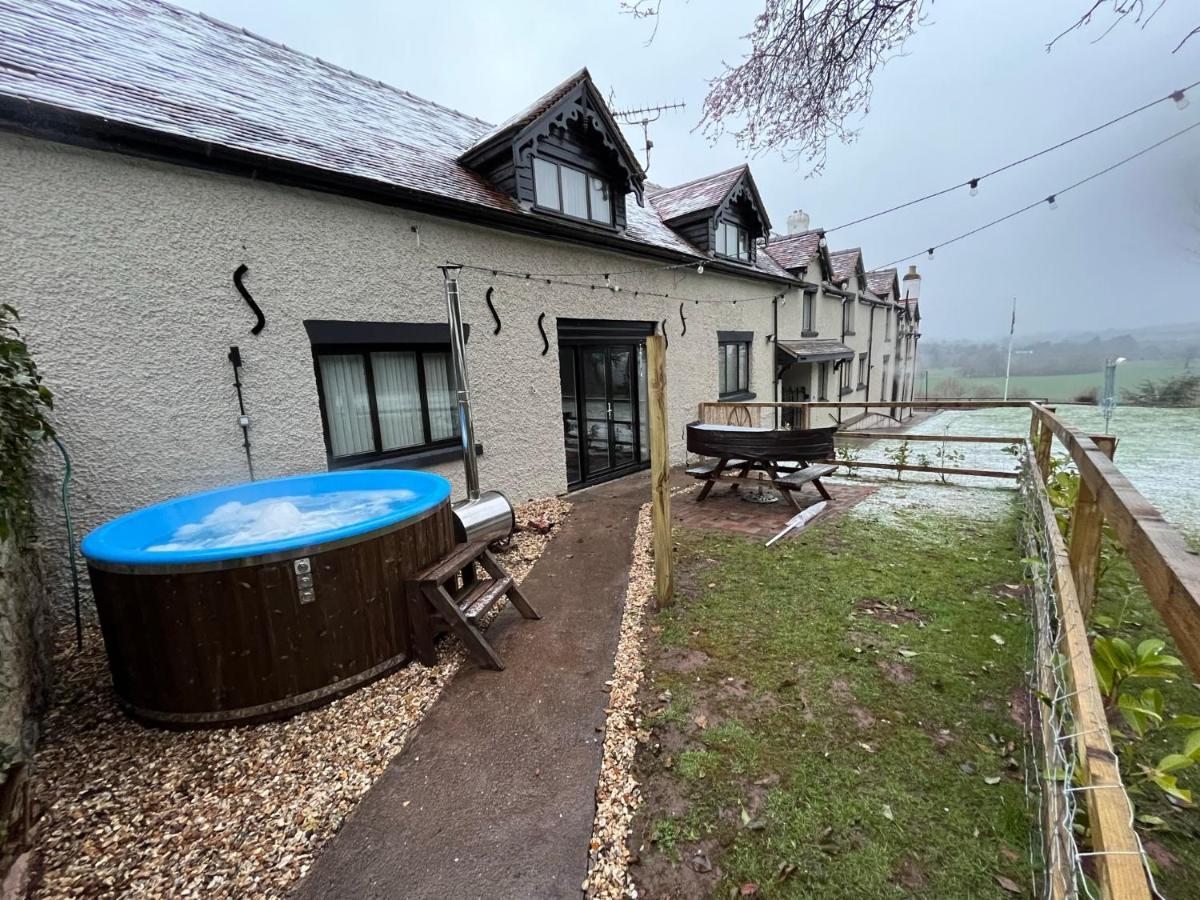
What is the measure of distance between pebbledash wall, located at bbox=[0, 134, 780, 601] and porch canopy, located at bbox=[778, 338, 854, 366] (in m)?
9.41

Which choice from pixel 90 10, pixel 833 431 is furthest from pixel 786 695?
pixel 90 10

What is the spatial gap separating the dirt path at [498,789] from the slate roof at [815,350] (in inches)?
443

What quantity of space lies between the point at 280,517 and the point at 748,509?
5.28 m

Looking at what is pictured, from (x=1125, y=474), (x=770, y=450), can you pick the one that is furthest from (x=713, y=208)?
(x=1125, y=474)

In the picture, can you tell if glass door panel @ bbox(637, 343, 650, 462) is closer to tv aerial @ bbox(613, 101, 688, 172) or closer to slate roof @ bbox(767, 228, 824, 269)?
tv aerial @ bbox(613, 101, 688, 172)

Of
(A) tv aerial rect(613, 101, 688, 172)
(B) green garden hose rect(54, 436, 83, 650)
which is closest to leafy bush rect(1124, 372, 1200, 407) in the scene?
(A) tv aerial rect(613, 101, 688, 172)

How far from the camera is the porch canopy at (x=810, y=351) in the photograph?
42.9 ft

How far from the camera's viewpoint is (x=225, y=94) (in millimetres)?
5121

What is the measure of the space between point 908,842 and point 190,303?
5.91 m

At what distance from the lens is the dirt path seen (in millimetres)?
1929

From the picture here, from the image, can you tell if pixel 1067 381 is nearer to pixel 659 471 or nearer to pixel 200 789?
pixel 659 471

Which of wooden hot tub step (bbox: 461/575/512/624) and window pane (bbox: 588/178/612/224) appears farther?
window pane (bbox: 588/178/612/224)

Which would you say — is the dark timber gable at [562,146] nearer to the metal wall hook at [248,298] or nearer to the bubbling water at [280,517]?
the metal wall hook at [248,298]

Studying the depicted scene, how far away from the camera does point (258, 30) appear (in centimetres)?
723
